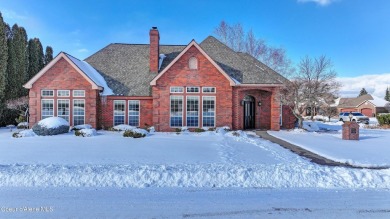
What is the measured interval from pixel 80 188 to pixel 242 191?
3990 mm

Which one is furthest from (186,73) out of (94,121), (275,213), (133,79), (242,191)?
(275,213)

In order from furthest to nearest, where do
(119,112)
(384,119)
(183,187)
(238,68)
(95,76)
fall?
(384,119), (238,68), (95,76), (119,112), (183,187)

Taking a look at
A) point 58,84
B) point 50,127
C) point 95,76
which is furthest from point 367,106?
point 50,127

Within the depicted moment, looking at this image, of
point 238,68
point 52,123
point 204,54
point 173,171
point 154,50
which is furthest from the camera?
point 154,50

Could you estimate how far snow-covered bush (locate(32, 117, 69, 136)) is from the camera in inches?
564

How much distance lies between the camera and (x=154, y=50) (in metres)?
20.0

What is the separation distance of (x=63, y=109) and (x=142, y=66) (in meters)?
7.47

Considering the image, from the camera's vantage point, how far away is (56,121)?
49.1ft

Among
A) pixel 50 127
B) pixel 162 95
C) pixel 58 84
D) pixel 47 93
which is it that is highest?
pixel 58 84

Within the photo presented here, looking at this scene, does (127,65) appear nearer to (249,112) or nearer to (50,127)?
(50,127)

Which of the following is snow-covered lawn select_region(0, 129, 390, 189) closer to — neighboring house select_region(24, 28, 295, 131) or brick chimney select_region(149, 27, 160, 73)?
neighboring house select_region(24, 28, 295, 131)

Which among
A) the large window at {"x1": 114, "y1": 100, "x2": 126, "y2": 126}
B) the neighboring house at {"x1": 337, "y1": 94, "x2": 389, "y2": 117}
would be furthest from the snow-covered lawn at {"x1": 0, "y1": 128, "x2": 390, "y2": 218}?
the neighboring house at {"x1": 337, "y1": 94, "x2": 389, "y2": 117}

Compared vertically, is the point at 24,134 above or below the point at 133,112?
below

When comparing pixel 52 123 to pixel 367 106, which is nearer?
pixel 52 123
